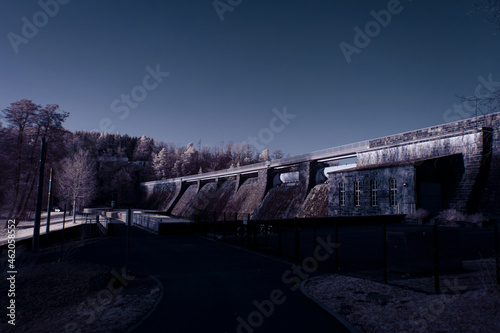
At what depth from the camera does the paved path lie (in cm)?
605

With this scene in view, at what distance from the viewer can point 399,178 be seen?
3003cm

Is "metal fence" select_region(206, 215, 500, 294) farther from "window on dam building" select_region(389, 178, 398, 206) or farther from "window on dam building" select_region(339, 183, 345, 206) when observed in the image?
"window on dam building" select_region(339, 183, 345, 206)

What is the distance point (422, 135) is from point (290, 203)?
746 inches

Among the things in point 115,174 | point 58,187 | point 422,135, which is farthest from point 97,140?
point 422,135

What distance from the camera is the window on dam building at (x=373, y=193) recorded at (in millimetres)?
32281

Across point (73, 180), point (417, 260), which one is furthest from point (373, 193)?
point (73, 180)

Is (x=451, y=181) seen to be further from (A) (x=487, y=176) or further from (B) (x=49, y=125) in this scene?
(B) (x=49, y=125)

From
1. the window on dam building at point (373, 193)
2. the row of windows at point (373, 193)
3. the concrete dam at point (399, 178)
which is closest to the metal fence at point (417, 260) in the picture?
the concrete dam at point (399, 178)

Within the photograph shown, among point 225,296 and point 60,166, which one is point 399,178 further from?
point 60,166

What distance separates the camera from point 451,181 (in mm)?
29391

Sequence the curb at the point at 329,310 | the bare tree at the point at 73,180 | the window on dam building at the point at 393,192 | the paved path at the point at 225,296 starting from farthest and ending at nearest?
the bare tree at the point at 73,180
the window on dam building at the point at 393,192
the paved path at the point at 225,296
the curb at the point at 329,310

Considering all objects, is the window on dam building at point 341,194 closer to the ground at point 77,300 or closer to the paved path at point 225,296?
the paved path at point 225,296

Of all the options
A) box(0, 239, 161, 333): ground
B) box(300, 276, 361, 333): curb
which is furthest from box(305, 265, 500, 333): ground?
box(0, 239, 161, 333): ground

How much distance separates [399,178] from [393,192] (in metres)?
1.60
